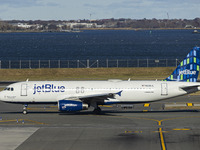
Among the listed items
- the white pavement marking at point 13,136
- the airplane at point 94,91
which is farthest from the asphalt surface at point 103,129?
the airplane at point 94,91

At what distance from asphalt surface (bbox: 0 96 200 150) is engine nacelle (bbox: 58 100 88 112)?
114cm

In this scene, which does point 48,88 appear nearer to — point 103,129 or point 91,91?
point 91,91

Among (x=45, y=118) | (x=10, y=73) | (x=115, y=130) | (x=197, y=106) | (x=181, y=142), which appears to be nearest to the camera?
(x=181, y=142)

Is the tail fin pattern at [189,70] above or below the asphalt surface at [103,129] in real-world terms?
above

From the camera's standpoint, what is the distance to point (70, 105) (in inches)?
2005

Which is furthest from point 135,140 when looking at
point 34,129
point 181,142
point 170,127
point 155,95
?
point 155,95

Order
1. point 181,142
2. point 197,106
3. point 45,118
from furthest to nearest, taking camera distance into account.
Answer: point 197,106 < point 45,118 < point 181,142

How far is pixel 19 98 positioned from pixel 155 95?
16775 mm

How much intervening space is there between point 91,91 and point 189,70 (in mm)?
12754

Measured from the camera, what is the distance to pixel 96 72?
94.3 metres

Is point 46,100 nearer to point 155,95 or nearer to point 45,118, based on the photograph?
point 45,118

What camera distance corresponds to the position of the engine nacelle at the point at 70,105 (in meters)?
50.9

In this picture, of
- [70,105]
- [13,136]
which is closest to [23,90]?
[70,105]

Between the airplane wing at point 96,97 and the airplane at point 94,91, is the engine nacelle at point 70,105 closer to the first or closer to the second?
the airplane wing at point 96,97
